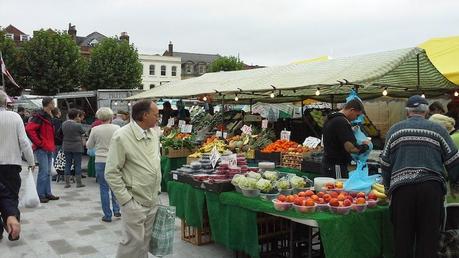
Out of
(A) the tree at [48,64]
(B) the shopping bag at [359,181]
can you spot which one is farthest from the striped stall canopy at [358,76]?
(A) the tree at [48,64]

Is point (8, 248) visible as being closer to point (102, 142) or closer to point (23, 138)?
point (23, 138)

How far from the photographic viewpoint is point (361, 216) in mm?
3809

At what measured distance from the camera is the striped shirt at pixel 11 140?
5.06 metres

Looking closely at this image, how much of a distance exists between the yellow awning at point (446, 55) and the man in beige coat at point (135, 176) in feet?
19.8

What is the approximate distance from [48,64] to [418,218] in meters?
29.6

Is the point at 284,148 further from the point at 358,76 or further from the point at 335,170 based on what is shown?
the point at 335,170

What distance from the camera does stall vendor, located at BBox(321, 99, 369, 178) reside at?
4598 millimetres

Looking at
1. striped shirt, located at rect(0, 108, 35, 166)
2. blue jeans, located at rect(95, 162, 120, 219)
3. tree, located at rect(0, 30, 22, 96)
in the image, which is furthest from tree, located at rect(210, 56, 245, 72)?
striped shirt, located at rect(0, 108, 35, 166)

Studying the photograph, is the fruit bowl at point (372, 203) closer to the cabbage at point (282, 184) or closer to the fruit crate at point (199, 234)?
the cabbage at point (282, 184)

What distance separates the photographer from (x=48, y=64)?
96.7 feet

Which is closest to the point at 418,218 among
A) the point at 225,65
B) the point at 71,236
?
the point at 71,236

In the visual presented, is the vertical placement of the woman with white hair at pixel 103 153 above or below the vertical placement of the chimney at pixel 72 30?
below

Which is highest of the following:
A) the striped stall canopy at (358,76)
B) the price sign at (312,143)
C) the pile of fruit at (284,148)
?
the striped stall canopy at (358,76)

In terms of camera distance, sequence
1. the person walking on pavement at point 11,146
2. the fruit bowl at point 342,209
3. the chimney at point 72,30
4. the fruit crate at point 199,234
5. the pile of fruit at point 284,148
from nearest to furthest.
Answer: the fruit bowl at point 342,209
the person walking on pavement at point 11,146
the fruit crate at point 199,234
the pile of fruit at point 284,148
the chimney at point 72,30
